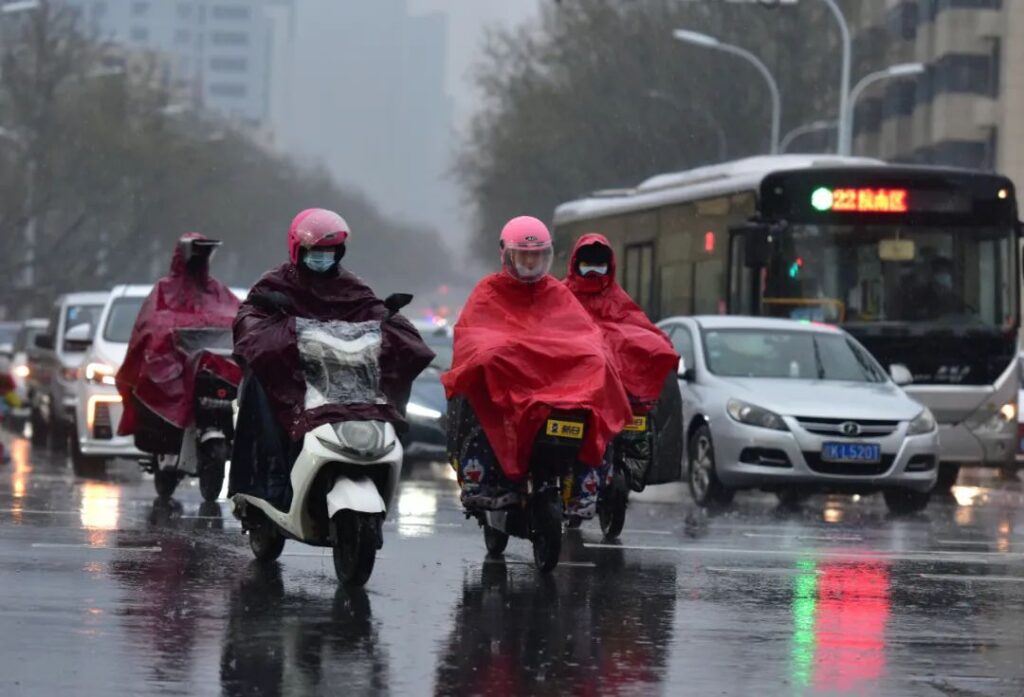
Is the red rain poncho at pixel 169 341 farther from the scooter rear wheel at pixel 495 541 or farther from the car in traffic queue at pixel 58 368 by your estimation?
the car in traffic queue at pixel 58 368

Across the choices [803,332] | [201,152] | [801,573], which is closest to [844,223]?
[803,332]

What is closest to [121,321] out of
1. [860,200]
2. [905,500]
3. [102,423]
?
[102,423]

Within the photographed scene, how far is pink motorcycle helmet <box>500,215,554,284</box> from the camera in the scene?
12.4 m

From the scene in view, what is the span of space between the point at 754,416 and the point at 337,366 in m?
7.67

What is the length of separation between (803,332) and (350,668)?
11574 mm

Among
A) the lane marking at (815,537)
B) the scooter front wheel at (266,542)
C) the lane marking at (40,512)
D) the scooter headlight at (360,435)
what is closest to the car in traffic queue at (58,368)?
the lane marking at (40,512)

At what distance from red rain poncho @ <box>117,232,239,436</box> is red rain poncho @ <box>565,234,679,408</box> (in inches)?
125

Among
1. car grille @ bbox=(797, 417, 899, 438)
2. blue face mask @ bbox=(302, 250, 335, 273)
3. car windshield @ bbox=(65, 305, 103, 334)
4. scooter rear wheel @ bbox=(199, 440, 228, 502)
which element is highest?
car windshield @ bbox=(65, 305, 103, 334)

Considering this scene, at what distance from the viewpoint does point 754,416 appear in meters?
18.3

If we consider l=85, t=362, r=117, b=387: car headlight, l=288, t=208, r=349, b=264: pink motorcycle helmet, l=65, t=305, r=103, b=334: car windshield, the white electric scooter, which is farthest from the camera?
l=65, t=305, r=103, b=334: car windshield

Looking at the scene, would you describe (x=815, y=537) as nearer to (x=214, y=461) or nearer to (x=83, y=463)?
(x=214, y=461)

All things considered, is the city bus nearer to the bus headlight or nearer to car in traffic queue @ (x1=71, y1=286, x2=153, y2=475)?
the bus headlight

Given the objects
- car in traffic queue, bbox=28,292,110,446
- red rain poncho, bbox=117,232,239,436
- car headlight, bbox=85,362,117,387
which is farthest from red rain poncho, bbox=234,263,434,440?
car in traffic queue, bbox=28,292,110,446

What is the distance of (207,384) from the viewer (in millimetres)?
16266
